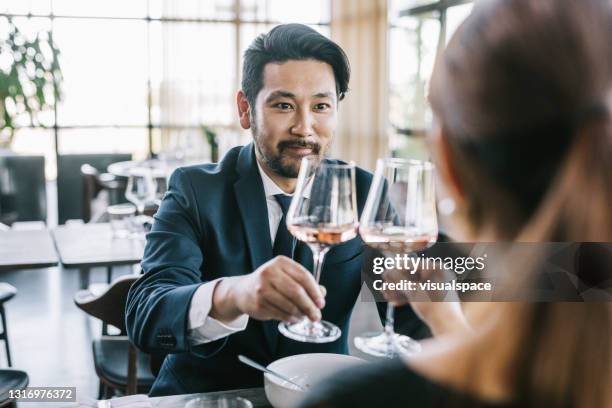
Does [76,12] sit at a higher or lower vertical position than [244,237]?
higher

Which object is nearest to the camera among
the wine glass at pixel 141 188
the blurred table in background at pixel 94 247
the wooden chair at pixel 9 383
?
the wooden chair at pixel 9 383

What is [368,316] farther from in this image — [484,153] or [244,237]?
[484,153]

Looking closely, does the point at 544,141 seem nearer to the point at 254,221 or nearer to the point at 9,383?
the point at 254,221

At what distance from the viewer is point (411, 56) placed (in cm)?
637

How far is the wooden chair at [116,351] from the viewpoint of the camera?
2.20m

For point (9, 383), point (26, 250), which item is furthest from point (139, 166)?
point (9, 383)

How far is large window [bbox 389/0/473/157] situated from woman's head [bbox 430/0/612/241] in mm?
4847

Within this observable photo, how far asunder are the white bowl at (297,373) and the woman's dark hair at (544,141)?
0.57m

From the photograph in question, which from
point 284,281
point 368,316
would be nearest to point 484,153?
point 284,281

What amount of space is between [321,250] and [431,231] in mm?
200

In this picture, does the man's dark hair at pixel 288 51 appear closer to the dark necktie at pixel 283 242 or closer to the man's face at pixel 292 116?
the man's face at pixel 292 116

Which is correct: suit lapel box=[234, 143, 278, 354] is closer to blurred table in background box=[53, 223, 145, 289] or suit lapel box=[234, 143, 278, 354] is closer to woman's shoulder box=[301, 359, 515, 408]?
woman's shoulder box=[301, 359, 515, 408]

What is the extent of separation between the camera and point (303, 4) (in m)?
8.28

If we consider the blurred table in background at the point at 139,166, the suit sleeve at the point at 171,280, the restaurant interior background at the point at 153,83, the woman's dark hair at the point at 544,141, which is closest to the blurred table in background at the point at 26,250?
the suit sleeve at the point at 171,280
